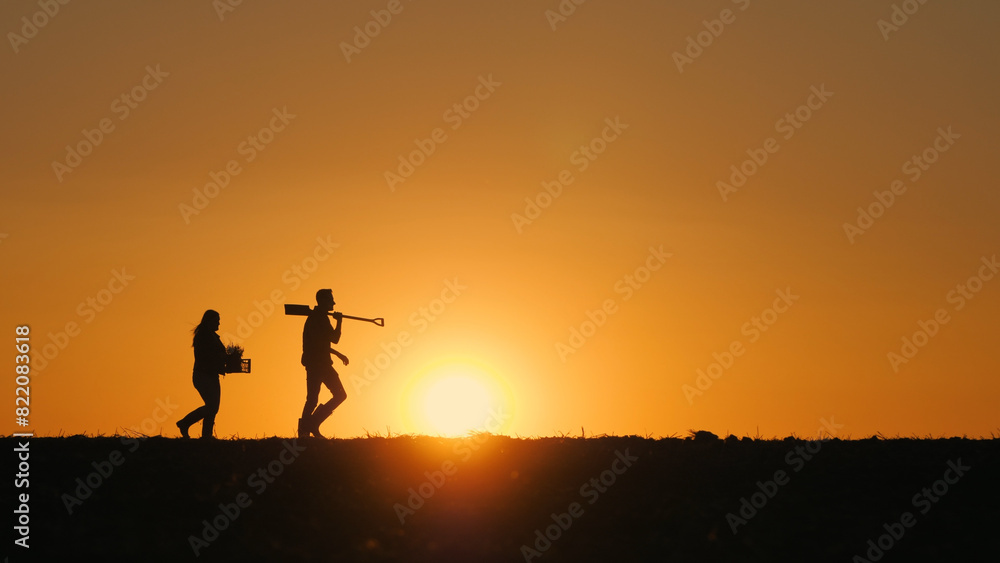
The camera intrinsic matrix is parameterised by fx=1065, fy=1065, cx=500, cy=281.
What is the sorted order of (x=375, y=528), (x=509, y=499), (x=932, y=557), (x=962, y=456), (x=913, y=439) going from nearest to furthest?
(x=932, y=557) < (x=375, y=528) < (x=509, y=499) < (x=962, y=456) < (x=913, y=439)

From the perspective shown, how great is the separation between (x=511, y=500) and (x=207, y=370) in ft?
21.4

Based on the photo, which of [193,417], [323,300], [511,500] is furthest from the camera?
[323,300]

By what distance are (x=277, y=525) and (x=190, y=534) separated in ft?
3.31

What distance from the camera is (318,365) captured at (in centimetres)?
1769

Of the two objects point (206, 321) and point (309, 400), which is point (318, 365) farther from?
point (206, 321)

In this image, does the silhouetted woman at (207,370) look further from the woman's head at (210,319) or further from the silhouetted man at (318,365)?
the silhouetted man at (318,365)

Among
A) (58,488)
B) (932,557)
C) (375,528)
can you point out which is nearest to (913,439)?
(932,557)

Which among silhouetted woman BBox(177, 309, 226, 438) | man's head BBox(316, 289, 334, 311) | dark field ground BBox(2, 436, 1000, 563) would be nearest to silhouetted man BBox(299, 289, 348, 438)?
man's head BBox(316, 289, 334, 311)

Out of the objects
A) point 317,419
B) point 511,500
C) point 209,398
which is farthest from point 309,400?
point 511,500

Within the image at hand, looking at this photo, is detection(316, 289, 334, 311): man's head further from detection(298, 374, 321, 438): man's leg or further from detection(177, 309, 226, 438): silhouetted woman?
detection(177, 309, 226, 438): silhouetted woman

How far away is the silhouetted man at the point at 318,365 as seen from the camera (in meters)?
17.6

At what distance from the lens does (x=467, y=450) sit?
15.5 m

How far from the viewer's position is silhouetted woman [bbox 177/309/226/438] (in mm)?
17453

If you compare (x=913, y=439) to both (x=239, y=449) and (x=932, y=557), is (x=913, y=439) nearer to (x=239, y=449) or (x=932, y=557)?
(x=932, y=557)
